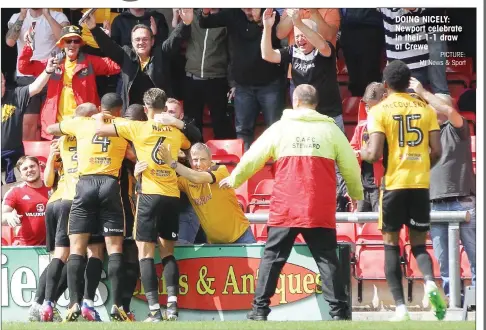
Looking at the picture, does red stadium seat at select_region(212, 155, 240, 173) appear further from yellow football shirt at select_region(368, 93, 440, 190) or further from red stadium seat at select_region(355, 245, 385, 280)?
yellow football shirt at select_region(368, 93, 440, 190)

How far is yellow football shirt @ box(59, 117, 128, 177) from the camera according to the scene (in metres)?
9.97

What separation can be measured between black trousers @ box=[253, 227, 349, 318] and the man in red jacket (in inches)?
57.9

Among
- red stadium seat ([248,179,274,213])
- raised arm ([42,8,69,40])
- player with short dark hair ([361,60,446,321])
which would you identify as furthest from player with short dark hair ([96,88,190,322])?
raised arm ([42,8,69,40])

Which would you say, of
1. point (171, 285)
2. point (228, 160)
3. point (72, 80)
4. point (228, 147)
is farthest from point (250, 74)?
point (171, 285)

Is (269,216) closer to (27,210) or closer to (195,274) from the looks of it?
(195,274)

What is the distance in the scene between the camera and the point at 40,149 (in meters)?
12.1

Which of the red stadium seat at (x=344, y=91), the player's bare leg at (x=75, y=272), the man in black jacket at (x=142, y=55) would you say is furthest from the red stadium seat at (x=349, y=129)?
the player's bare leg at (x=75, y=272)

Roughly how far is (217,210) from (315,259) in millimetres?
1108

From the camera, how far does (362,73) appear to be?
12.6 m

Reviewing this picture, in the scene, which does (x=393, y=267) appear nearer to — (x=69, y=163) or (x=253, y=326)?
(x=253, y=326)

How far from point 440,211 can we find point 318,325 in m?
1.88

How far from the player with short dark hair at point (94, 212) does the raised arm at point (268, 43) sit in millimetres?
1918

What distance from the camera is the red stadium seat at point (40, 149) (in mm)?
12086

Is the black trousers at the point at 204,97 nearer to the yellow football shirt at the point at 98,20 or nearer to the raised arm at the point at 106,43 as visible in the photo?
the raised arm at the point at 106,43
